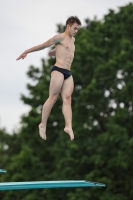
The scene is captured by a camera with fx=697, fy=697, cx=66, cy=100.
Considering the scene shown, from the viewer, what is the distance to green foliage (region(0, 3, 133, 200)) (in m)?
33.3

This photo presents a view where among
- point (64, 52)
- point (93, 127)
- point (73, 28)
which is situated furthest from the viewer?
point (93, 127)

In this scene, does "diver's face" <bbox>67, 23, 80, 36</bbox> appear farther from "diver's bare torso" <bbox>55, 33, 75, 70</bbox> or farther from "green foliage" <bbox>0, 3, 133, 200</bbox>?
"green foliage" <bbox>0, 3, 133, 200</bbox>

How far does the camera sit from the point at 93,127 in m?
35.0

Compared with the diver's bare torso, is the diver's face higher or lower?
higher

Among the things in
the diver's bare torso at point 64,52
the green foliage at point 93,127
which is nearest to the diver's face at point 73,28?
the diver's bare torso at point 64,52

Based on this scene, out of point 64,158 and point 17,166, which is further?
point 17,166

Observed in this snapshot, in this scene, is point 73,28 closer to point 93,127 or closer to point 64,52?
point 64,52

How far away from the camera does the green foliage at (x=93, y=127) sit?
3331cm

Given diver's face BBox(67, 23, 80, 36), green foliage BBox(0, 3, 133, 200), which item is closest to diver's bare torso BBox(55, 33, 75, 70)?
diver's face BBox(67, 23, 80, 36)

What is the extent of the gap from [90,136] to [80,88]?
98.8 inches

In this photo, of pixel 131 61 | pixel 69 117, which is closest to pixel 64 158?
pixel 131 61

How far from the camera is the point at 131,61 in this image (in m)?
33.7

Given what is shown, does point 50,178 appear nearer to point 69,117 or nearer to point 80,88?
point 80,88

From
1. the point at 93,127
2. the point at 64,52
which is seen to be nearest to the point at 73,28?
the point at 64,52
